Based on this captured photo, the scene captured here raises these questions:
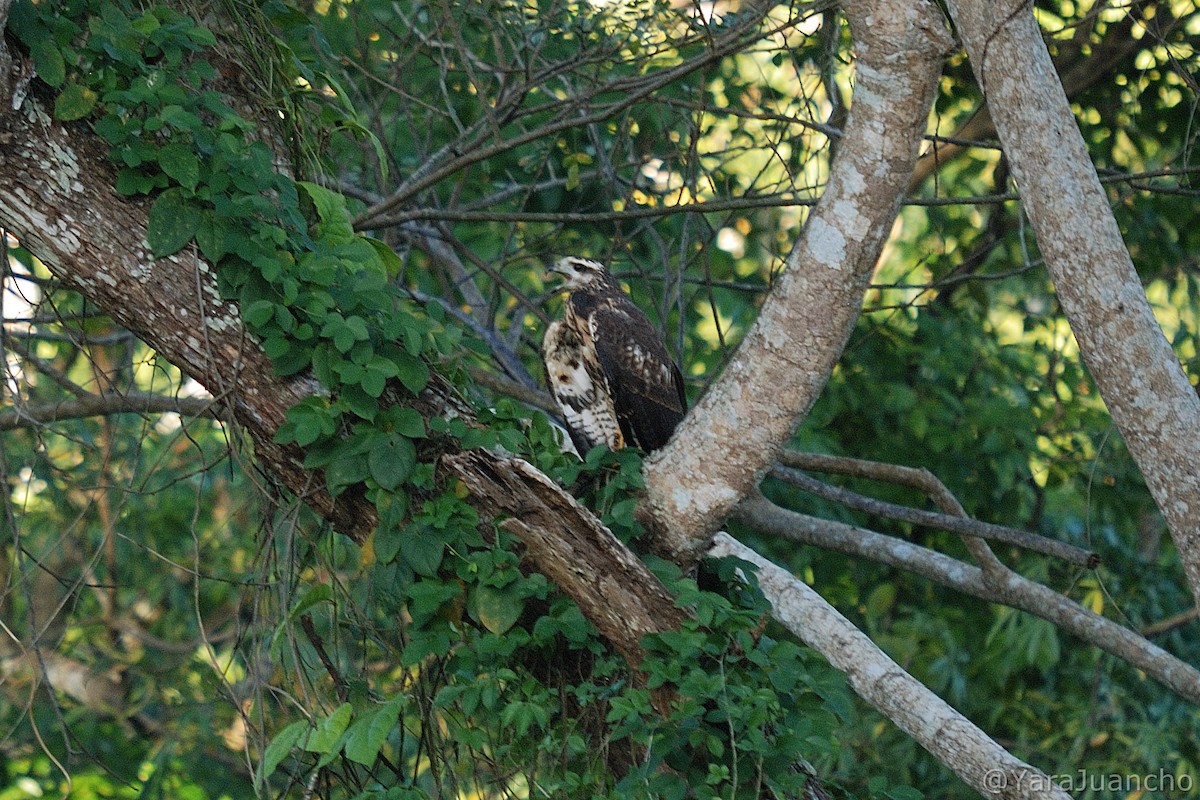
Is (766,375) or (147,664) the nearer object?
(766,375)

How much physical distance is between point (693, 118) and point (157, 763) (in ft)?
12.5

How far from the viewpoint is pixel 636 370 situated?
411 cm

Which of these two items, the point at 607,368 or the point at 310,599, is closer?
the point at 310,599

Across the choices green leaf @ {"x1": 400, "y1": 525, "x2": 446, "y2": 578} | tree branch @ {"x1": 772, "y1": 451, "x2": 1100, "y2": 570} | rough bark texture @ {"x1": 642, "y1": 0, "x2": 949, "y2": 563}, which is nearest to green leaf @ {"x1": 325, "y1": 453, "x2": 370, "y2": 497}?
green leaf @ {"x1": 400, "y1": 525, "x2": 446, "y2": 578}

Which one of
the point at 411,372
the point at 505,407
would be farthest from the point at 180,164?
the point at 505,407

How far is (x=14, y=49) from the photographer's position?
266 centimetres

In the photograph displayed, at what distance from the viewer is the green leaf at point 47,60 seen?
2.63m

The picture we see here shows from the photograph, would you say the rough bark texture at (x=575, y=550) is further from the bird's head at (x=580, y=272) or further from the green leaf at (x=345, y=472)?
the bird's head at (x=580, y=272)

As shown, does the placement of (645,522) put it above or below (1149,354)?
below

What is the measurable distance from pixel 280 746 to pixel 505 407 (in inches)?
34.5

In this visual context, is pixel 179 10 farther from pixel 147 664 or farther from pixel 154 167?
pixel 147 664

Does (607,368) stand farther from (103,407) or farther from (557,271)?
(103,407)

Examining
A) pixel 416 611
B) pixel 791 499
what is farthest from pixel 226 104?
pixel 791 499

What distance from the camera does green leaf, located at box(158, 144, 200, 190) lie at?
8.71ft
